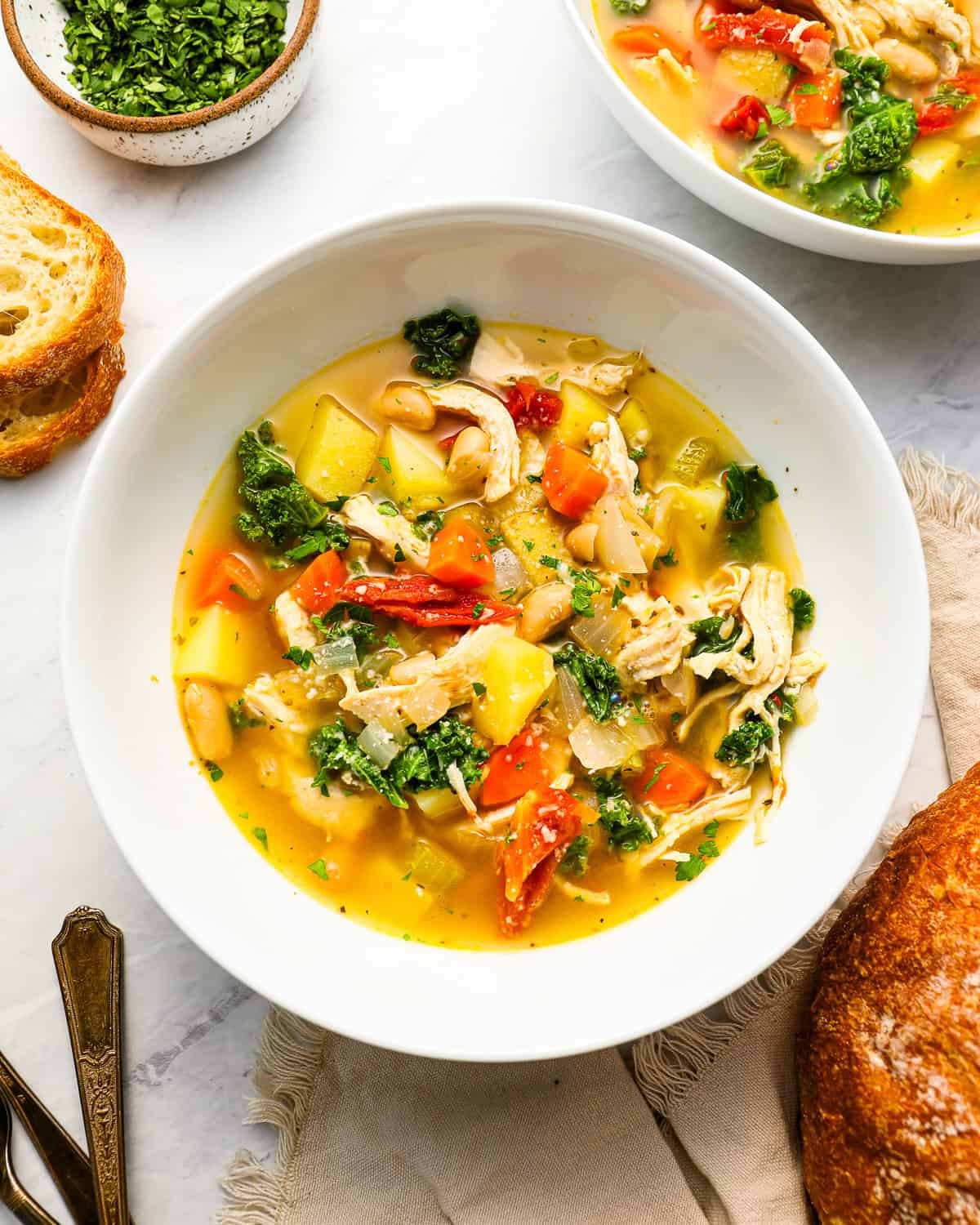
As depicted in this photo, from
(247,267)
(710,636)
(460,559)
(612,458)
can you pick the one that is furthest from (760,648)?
(247,267)

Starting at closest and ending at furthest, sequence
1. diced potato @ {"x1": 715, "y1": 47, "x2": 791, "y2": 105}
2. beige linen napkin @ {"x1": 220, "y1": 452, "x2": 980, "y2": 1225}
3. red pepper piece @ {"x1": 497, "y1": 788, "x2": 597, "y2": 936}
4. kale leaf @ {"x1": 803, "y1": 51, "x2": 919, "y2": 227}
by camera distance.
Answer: red pepper piece @ {"x1": 497, "y1": 788, "x2": 597, "y2": 936}, beige linen napkin @ {"x1": 220, "y1": 452, "x2": 980, "y2": 1225}, kale leaf @ {"x1": 803, "y1": 51, "x2": 919, "y2": 227}, diced potato @ {"x1": 715, "y1": 47, "x2": 791, "y2": 105}

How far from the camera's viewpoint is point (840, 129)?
3.87m

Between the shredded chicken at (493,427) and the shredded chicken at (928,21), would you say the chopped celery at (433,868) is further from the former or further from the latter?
the shredded chicken at (928,21)

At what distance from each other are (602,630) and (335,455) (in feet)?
3.49

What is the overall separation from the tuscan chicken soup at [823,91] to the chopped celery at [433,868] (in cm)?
254

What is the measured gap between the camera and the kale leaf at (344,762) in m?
3.48

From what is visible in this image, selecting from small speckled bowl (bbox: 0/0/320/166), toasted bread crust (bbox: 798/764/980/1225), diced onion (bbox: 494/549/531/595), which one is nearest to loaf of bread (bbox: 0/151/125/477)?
small speckled bowl (bbox: 0/0/320/166)

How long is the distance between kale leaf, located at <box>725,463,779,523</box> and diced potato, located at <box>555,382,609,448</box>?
1.61ft

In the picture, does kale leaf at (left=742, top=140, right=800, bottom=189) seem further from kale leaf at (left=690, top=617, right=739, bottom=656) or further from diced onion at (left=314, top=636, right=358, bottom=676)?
diced onion at (left=314, top=636, right=358, bottom=676)

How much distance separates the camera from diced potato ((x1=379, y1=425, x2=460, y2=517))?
11.9 feet

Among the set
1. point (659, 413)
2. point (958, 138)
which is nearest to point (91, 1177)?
point (659, 413)

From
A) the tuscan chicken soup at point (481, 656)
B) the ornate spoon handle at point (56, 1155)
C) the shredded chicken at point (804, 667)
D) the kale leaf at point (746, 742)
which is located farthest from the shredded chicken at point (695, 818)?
the ornate spoon handle at point (56, 1155)

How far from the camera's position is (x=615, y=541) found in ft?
11.6

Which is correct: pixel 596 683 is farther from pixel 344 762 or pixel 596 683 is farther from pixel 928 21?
pixel 928 21
